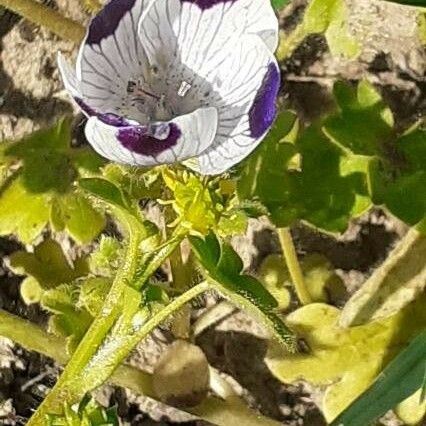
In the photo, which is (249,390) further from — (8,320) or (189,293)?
(189,293)

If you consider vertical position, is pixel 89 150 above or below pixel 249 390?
above

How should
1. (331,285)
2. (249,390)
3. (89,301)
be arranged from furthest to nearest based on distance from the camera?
(249,390)
(331,285)
(89,301)

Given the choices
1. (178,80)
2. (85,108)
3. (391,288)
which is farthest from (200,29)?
(391,288)

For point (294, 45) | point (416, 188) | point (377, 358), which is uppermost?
point (294, 45)

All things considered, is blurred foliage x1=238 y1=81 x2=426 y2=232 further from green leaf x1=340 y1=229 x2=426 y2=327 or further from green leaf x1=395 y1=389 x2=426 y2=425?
green leaf x1=395 y1=389 x2=426 y2=425

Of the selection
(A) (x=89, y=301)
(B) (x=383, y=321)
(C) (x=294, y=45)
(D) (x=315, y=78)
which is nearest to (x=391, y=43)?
(D) (x=315, y=78)

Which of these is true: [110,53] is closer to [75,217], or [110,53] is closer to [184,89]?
[184,89]
